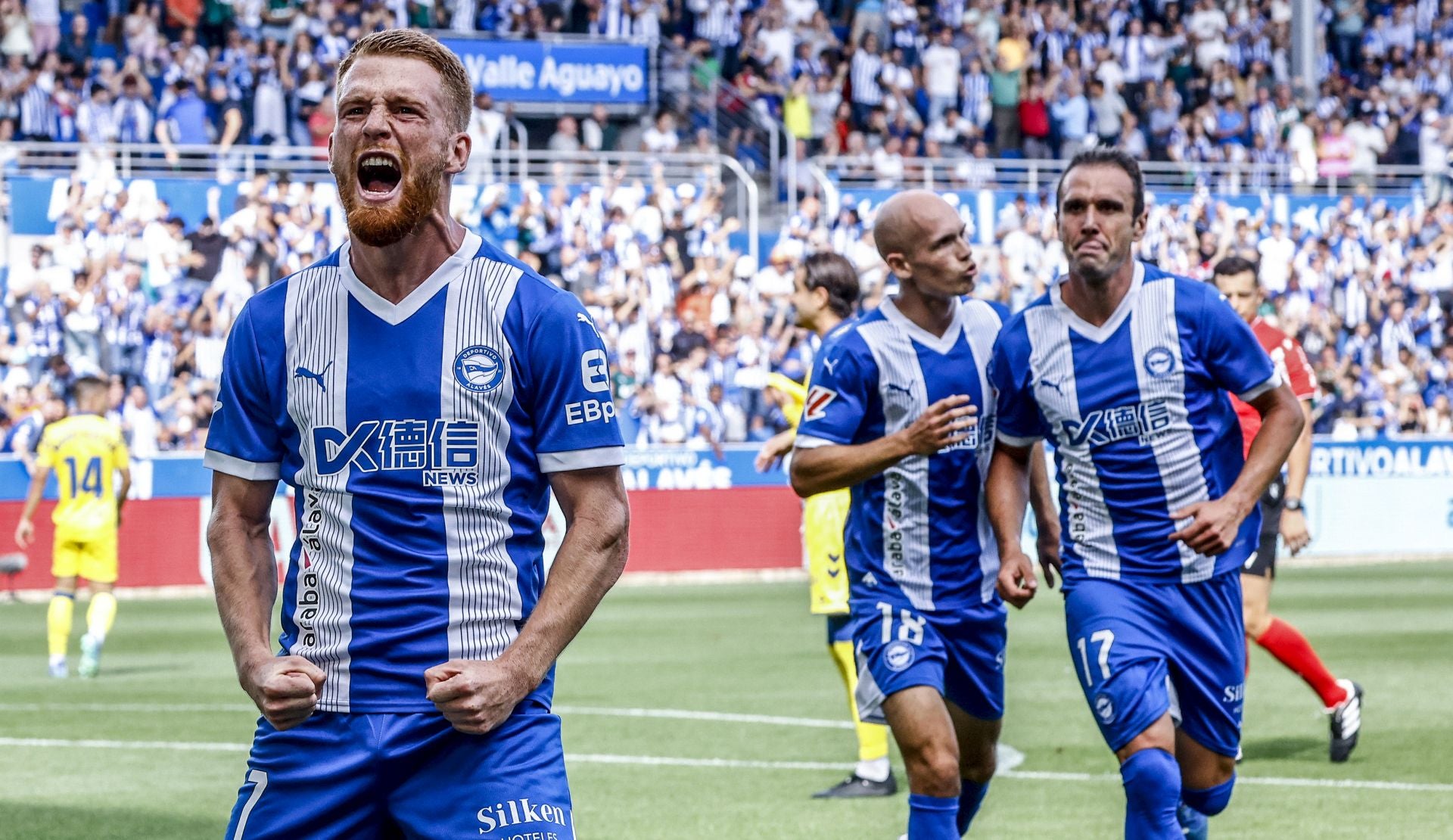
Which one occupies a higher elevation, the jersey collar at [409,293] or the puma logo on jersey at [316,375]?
the jersey collar at [409,293]

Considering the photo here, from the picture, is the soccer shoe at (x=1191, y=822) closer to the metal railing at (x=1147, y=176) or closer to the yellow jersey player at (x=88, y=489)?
the yellow jersey player at (x=88, y=489)

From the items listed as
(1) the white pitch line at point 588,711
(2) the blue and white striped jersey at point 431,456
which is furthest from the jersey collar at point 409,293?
(1) the white pitch line at point 588,711

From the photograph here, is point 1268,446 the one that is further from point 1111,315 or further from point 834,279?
point 834,279

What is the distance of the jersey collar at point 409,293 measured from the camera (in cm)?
384

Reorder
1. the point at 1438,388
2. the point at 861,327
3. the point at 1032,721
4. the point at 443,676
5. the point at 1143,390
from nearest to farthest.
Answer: the point at 443,676 → the point at 1143,390 → the point at 861,327 → the point at 1032,721 → the point at 1438,388

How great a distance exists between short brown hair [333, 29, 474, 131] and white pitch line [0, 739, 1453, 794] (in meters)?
6.49

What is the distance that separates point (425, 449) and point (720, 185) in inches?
957

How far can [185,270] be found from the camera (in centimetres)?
2388

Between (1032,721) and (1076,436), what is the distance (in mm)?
5583

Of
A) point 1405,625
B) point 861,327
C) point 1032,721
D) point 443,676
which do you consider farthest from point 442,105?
point 1405,625

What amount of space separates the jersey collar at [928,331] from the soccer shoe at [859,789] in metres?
3.09

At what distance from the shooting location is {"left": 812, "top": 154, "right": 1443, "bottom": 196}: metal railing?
29.5m

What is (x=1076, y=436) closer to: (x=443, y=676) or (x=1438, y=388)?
(x=443, y=676)

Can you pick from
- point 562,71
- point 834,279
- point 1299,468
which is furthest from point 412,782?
point 562,71
